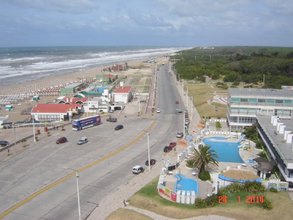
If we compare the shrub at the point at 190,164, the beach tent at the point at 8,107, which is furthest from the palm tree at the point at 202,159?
the beach tent at the point at 8,107

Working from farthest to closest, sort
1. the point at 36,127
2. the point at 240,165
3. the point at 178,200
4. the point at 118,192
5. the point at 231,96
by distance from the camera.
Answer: the point at 36,127, the point at 231,96, the point at 240,165, the point at 118,192, the point at 178,200

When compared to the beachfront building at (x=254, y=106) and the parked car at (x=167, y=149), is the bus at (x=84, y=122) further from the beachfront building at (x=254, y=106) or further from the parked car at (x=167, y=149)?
the beachfront building at (x=254, y=106)

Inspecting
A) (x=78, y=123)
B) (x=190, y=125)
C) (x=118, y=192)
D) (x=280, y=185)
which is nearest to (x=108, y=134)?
(x=78, y=123)

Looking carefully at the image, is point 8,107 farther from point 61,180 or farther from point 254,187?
point 254,187

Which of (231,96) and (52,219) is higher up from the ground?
(231,96)

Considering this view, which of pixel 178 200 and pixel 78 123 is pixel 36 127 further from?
pixel 178 200

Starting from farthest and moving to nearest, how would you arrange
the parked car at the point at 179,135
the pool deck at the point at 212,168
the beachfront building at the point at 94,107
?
the beachfront building at the point at 94,107, the parked car at the point at 179,135, the pool deck at the point at 212,168

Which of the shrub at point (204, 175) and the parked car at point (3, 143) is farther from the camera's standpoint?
the parked car at point (3, 143)
